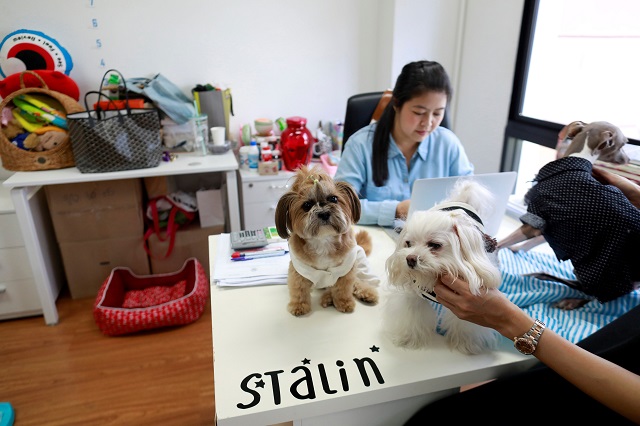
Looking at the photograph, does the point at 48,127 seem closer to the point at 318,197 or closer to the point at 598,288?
the point at 318,197

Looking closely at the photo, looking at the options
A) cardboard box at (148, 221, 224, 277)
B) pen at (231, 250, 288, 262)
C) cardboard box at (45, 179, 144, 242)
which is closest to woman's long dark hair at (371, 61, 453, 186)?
pen at (231, 250, 288, 262)

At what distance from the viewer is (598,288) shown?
1.12 metres

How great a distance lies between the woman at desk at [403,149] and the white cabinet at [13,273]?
1.72 metres

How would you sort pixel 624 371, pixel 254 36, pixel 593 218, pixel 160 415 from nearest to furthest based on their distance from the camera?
1. pixel 624 371
2. pixel 593 218
3. pixel 160 415
4. pixel 254 36

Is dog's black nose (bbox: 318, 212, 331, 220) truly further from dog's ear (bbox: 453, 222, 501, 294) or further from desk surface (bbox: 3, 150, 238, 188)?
desk surface (bbox: 3, 150, 238, 188)

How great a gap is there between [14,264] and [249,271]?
1.66 metres

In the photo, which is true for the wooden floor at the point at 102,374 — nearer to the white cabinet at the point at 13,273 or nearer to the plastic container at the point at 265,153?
the white cabinet at the point at 13,273

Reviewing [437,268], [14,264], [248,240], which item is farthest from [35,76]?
[437,268]

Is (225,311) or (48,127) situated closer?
(225,311)

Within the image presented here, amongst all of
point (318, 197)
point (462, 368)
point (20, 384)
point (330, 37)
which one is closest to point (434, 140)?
point (318, 197)

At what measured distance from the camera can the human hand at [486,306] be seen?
88 centimetres

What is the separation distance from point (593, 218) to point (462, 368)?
21.2 inches

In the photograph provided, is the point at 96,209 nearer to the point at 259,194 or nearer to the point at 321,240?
the point at 259,194

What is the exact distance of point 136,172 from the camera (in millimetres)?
2244
